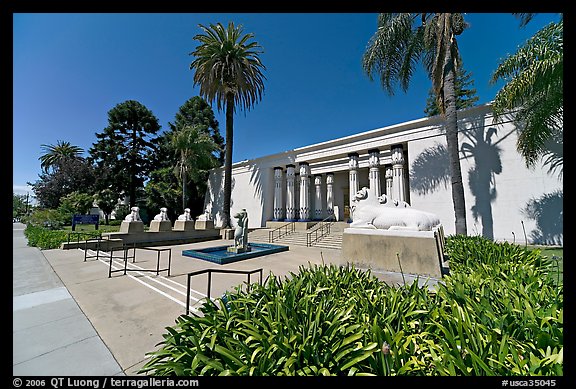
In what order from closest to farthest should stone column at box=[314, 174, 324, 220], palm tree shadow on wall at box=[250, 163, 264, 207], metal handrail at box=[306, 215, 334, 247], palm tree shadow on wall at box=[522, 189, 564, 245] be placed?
1. palm tree shadow on wall at box=[522, 189, 564, 245]
2. metal handrail at box=[306, 215, 334, 247]
3. stone column at box=[314, 174, 324, 220]
4. palm tree shadow on wall at box=[250, 163, 264, 207]

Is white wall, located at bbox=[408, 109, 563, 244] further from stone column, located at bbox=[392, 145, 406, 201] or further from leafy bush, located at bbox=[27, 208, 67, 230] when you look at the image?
leafy bush, located at bbox=[27, 208, 67, 230]

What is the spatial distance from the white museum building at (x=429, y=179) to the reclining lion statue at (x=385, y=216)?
27.7ft

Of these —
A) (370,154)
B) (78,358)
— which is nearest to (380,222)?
(78,358)

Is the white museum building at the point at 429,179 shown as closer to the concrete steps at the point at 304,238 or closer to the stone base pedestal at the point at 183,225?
the concrete steps at the point at 304,238

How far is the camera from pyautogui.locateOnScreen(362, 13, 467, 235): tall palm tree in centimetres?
930

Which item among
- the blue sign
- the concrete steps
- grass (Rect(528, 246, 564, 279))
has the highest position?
the blue sign

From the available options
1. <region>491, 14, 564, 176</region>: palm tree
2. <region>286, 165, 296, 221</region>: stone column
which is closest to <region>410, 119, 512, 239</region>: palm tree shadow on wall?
<region>491, 14, 564, 176</region>: palm tree

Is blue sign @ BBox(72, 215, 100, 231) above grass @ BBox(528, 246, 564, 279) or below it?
above

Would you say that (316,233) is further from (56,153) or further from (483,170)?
(56,153)

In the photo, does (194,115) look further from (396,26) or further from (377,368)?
(377,368)

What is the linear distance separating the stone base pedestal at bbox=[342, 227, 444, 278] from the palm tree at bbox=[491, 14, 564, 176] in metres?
4.54

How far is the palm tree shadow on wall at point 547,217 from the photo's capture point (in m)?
9.68

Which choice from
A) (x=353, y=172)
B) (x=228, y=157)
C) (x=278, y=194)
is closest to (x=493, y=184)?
(x=353, y=172)
